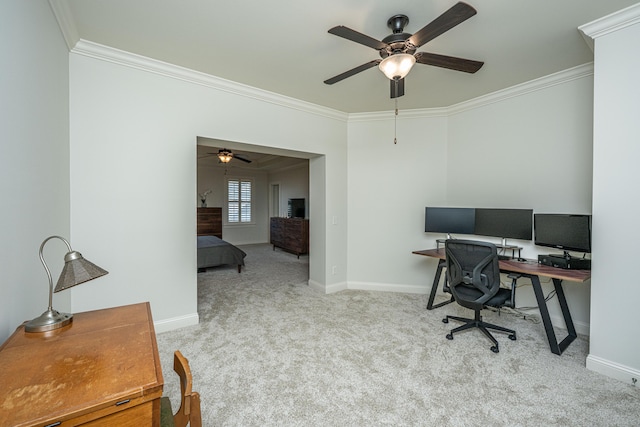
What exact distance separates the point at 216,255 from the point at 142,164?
2820 millimetres

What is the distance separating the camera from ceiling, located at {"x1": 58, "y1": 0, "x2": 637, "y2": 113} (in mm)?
1881

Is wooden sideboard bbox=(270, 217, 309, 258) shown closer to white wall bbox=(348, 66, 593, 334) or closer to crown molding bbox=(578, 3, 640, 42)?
white wall bbox=(348, 66, 593, 334)

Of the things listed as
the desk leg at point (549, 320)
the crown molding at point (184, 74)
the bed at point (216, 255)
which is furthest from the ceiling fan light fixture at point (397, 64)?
the bed at point (216, 255)

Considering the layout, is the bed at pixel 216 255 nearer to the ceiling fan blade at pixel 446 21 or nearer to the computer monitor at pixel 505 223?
the computer monitor at pixel 505 223

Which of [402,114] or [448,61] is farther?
[402,114]

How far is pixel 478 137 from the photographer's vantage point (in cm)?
353

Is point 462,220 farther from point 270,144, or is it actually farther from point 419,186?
point 270,144

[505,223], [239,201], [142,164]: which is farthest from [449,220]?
[239,201]

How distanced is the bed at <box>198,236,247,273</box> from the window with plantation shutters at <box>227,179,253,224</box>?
11.4 feet

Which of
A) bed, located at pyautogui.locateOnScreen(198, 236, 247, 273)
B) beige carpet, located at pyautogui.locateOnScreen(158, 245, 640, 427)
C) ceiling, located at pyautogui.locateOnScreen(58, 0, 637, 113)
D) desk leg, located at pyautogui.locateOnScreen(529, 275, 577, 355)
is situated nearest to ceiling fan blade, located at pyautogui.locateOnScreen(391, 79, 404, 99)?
ceiling, located at pyautogui.locateOnScreen(58, 0, 637, 113)

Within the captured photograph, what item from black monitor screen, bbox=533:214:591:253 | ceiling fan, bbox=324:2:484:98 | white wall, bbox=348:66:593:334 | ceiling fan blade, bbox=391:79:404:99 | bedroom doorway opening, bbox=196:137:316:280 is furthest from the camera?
bedroom doorway opening, bbox=196:137:316:280

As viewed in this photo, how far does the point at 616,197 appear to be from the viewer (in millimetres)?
1988

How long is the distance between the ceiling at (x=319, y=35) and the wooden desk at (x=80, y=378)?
6.83 feet

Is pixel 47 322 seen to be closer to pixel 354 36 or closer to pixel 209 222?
pixel 354 36
